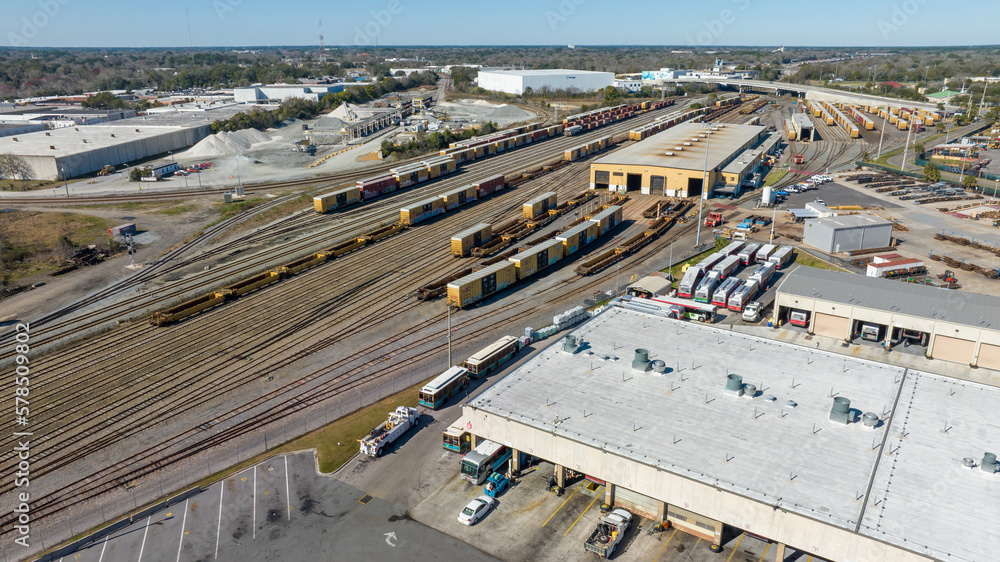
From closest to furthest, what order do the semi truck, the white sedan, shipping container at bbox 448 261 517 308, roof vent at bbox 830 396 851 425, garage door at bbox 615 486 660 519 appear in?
1. garage door at bbox 615 486 660 519
2. the white sedan
3. roof vent at bbox 830 396 851 425
4. the semi truck
5. shipping container at bbox 448 261 517 308

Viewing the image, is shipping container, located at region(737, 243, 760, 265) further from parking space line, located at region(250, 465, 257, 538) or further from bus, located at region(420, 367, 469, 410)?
parking space line, located at region(250, 465, 257, 538)

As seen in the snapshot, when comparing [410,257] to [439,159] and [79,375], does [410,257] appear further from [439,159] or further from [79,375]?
[439,159]

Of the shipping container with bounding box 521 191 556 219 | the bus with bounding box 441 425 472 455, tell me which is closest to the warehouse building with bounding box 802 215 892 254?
the shipping container with bounding box 521 191 556 219

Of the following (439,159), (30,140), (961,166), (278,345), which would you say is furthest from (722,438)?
(30,140)

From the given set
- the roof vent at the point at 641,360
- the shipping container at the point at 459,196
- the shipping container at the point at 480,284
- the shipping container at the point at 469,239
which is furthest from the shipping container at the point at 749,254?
the shipping container at the point at 459,196

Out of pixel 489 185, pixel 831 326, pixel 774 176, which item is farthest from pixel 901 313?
pixel 774 176

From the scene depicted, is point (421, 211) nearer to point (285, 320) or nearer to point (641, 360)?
point (285, 320)
